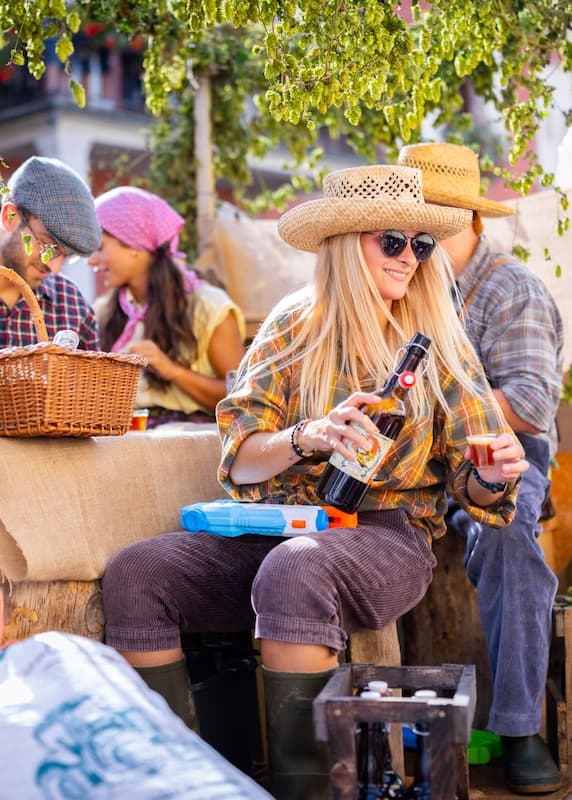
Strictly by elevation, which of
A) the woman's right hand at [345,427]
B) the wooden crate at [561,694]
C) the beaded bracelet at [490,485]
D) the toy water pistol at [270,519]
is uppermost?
the woman's right hand at [345,427]

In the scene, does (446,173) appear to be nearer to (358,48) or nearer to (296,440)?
(358,48)

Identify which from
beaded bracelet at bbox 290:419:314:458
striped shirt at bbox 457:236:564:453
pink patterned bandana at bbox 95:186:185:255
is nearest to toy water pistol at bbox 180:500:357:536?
beaded bracelet at bbox 290:419:314:458

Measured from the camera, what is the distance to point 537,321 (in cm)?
377

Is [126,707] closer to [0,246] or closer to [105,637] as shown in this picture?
[105,637]

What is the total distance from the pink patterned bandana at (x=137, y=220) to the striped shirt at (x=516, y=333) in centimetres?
149

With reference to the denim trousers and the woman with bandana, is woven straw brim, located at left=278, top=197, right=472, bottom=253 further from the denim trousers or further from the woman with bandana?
the woman with bandana

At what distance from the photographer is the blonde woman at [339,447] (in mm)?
2750

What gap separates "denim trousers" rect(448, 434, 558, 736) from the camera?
3285 millimetres

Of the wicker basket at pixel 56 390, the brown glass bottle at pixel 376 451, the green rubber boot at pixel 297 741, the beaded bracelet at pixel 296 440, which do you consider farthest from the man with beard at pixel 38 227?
the green rubber boot at pixel 297 741

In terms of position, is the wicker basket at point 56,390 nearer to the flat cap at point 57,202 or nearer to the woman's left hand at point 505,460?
the flat cap at point 57,202

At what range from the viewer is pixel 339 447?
266 centimetres

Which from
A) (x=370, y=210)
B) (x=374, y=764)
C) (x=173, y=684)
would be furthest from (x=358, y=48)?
(x=374, y=764)

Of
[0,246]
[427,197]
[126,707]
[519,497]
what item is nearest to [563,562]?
[519,497]

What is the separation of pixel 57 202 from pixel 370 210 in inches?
45.2
